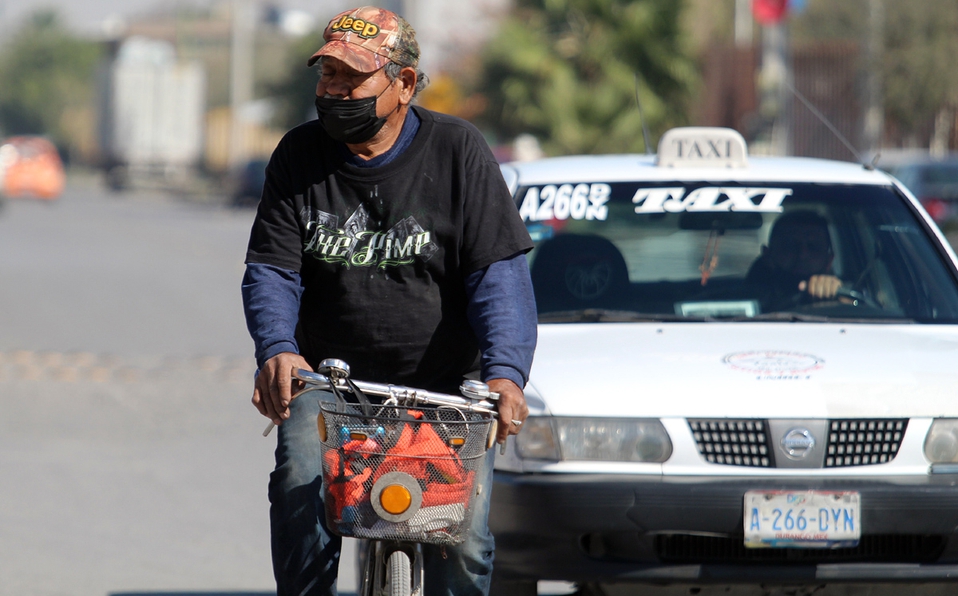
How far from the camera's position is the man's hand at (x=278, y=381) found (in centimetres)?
311

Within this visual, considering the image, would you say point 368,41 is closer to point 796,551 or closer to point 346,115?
point 346,115

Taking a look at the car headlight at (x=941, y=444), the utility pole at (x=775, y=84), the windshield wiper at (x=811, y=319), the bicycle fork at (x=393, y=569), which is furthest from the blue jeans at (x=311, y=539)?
the utility pole at (x=775, y=84)

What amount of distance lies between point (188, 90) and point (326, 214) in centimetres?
5534

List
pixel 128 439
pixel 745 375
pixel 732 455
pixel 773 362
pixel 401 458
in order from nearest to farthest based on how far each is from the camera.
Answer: pixel 401 458, pixel 732 455, pixel 745 375, pixel 773 362, pixel 128 439

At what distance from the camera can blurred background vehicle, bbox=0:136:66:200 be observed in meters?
39.3

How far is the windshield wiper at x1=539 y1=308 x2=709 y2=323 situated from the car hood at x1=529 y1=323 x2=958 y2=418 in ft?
0.67

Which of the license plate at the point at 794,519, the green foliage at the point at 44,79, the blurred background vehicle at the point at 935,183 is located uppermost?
the license plate at the point at 794,519

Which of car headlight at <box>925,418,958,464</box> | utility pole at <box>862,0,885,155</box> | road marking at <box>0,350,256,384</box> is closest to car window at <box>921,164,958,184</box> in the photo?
utility pole at <box>862,0,885,155</box>

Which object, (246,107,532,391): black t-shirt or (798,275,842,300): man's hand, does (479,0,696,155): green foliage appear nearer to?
(798,275,842,300): man's hand

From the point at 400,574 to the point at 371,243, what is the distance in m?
0.73

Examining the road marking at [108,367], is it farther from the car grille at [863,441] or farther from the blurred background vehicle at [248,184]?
the blurred background vehicle at [248,184]

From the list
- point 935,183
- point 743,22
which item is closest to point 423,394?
point 935,183

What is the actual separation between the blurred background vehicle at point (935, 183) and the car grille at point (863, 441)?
18.2 m

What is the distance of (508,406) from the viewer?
3.06 meters
